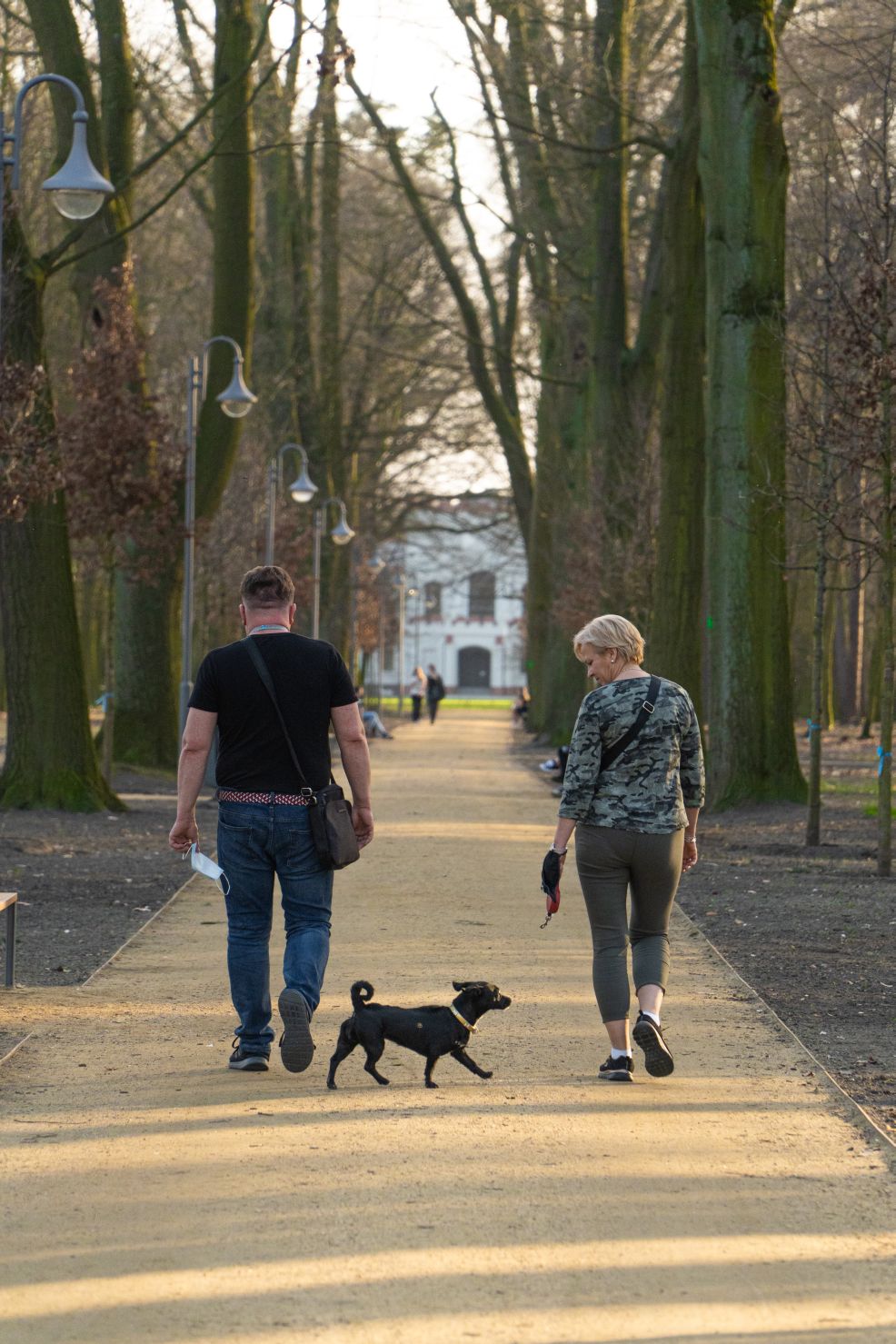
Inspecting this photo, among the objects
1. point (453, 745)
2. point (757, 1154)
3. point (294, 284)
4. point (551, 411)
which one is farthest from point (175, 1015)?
point (453, 745)

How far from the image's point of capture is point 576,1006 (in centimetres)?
884

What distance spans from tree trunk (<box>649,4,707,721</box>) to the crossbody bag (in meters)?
15.9

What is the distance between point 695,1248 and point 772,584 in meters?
14.8

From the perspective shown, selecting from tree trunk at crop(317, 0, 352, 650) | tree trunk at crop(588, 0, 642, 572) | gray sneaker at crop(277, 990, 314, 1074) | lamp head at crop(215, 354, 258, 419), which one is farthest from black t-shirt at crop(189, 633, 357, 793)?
tree trunk at crop(317, 0, 352, 650)

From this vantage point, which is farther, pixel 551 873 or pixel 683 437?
pixel 683 437

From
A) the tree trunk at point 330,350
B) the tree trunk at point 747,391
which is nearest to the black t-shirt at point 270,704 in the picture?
the tree trunk at point 747,391

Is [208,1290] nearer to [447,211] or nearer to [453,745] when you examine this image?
[447,211]

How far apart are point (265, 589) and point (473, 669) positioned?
4690 inches

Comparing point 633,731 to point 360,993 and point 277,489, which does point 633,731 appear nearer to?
point 360,993

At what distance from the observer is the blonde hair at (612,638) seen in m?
7.16

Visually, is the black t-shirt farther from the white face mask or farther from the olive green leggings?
the olive green leggings

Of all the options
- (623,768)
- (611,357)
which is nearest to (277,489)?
(611,357)

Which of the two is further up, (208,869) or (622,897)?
(208,869)

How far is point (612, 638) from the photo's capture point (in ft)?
23.6
